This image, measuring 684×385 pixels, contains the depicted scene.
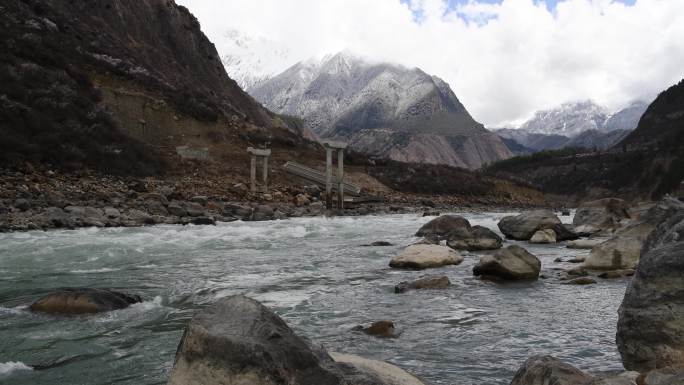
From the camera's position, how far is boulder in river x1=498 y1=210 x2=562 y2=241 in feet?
66.8

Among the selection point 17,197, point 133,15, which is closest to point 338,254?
point 17,197

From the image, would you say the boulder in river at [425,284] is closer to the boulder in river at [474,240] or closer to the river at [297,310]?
the river at [297,310]

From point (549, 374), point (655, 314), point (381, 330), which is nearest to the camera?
point (549, 374)

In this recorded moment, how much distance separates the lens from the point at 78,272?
1211cm

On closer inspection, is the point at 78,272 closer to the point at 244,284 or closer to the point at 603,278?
the point at 244,284

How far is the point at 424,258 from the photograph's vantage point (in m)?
13.5

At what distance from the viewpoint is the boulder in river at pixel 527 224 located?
802 inches

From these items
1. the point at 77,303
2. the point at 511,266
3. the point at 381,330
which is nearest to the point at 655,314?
the point at 381,330

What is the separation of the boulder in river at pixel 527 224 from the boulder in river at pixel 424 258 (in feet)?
25.3

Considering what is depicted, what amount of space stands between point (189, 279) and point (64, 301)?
3502mm

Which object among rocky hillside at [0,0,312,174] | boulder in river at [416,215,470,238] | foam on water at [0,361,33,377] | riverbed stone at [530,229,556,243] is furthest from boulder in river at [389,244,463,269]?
rocky hillside at [0,0,312,174]

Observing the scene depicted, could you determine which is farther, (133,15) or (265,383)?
(133,15)

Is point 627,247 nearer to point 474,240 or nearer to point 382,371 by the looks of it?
point 474,240

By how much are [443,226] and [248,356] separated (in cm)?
1868
